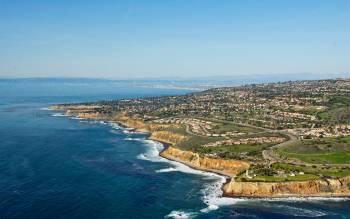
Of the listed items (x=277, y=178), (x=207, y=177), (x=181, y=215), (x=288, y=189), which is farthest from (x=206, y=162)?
(x=181, y=215)

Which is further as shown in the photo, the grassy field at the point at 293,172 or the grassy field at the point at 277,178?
the grassy field at the point at 293,172

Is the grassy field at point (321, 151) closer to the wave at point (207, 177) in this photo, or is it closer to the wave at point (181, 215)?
the wave at point (207, 177)

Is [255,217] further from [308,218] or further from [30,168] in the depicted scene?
[30,168]

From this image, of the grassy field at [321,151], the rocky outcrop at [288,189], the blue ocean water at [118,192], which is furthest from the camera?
the grassy field at [321,151]

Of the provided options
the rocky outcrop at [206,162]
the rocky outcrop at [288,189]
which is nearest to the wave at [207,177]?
the rocky outcrop at [206,162]

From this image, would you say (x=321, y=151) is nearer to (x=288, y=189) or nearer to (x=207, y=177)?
(x=288, y=189)

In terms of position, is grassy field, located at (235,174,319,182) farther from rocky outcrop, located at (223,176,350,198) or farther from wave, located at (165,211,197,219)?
wave, located at (165,211,197,219)

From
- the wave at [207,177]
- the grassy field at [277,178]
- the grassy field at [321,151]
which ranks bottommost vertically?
the wave at [207,177]

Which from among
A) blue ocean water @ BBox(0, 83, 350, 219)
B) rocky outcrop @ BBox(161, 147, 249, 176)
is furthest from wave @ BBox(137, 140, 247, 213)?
rocky outcrop @ BBox(161, 147, 249, 176)
